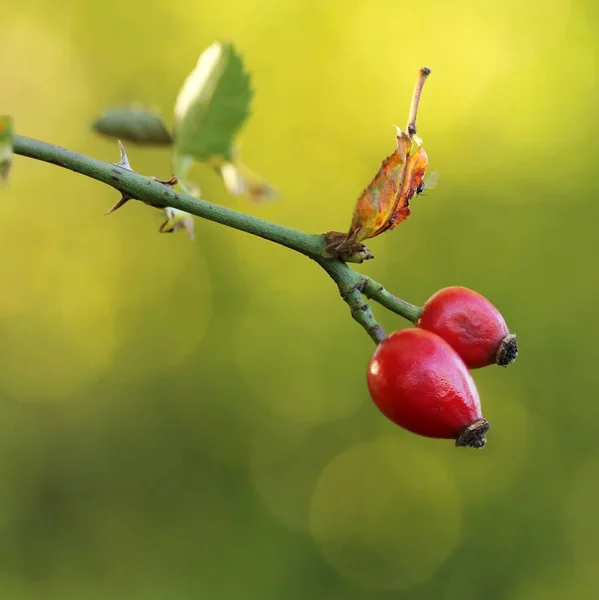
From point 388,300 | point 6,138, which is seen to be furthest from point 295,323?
point 6,138

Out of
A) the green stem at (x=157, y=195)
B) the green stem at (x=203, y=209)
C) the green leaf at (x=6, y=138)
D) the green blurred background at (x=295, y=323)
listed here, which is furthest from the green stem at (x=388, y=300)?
the green blurred background at (x=295, y=323)

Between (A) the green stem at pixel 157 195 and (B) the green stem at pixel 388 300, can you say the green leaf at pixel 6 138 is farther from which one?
(B) the green stem at pixel 388 300

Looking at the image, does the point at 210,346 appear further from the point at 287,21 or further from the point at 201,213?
the point at 201,213

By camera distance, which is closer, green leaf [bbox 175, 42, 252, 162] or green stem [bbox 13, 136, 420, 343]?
green stem [bbox 13, 136, 420, 343]

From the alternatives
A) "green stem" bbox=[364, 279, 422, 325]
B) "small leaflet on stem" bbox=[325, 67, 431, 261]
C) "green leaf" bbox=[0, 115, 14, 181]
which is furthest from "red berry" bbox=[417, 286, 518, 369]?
"green leaf" bbox=[0, 115, 14, 181]

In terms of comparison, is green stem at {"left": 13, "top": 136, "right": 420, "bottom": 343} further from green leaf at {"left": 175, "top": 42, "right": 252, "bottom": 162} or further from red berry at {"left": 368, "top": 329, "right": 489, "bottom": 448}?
green leaf at {"left": 175, "top": 42, "right": 252, "bottom": 162}

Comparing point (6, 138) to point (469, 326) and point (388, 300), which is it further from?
point (469, 326)
